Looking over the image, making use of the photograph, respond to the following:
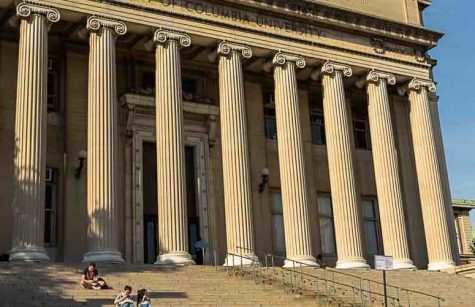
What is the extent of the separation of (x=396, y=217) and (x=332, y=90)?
602 cm

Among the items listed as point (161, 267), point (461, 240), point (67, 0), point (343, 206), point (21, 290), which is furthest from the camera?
point (461, 240)

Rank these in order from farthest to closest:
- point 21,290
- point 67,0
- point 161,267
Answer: point 67,0 < point 161,267 < point 21,290

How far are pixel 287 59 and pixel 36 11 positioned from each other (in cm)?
1034

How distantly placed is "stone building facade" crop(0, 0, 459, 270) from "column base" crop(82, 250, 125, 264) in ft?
0.14

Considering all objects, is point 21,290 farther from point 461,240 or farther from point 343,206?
point 461,240

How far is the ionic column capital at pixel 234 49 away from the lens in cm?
2802

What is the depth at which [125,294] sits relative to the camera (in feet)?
54.4

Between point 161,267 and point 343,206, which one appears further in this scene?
point 343,206

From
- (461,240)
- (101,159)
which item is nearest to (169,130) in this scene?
(101,159)

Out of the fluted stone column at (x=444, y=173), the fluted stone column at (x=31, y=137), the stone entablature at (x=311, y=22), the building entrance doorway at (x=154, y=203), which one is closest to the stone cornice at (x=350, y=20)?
the stone entablature at (x=311, y=22)

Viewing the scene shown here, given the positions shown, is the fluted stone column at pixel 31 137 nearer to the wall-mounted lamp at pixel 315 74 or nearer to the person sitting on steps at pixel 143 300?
the person sitting on steps at pixel 143 300

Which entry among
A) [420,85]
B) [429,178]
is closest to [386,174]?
[429,178]

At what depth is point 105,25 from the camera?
2562 cm

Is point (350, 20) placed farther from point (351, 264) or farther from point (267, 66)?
point (351, 264)
